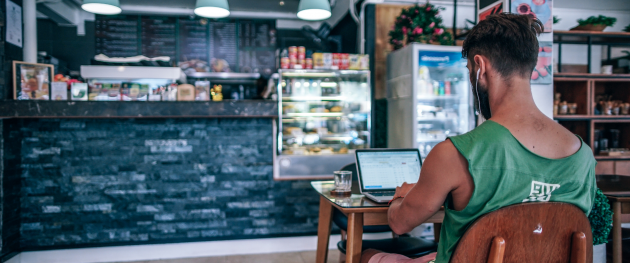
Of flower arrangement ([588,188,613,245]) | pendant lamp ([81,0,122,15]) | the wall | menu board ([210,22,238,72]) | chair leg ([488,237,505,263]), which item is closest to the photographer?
chair leg ([488,237,505,263])

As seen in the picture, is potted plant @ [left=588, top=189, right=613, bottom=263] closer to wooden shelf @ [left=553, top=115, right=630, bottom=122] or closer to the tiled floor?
the tiled floor

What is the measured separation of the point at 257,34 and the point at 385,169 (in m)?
4.45

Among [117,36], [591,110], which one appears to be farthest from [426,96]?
[117,36]

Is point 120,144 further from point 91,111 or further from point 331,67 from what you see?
point 331,67

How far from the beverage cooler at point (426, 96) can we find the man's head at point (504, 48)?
9.11ft

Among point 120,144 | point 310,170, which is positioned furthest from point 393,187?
point 120,144

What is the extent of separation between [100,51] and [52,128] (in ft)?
8.66

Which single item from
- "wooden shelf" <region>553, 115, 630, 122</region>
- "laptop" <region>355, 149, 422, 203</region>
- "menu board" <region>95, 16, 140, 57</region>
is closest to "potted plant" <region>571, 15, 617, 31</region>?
"wooden shelf" <region>553, 115, 630, 122</region>

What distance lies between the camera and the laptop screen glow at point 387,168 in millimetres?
2154

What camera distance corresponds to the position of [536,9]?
2.86 meters

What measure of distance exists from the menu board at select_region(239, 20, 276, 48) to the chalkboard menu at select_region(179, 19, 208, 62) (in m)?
0.56

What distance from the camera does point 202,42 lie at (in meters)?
5.93

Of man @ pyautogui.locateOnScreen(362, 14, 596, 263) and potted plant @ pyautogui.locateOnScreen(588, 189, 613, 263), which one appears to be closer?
man @ pyautogui.locateOnScreen(362, 14, 596, 263)

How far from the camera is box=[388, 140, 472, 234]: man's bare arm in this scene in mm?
1080
